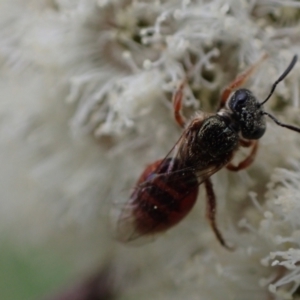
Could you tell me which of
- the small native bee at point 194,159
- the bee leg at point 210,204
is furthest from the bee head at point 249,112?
the bee leg at point 210,204

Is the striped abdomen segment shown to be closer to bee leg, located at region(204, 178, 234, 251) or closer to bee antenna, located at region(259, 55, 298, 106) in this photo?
bee leg, located at region(204, 178, 234, 251)

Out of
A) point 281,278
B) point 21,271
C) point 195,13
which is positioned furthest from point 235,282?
point 21,271

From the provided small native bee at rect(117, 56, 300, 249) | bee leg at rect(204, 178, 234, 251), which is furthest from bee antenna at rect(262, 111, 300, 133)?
bee leg at rect(204, 178, 234, 251)

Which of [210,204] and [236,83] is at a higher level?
[236,83]

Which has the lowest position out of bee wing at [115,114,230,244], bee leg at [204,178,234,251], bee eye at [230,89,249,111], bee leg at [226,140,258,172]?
bee leg at [204,178,234,251]

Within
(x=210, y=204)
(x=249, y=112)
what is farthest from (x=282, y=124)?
(x=210, y=204)

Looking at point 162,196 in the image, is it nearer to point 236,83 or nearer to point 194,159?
point 194,159

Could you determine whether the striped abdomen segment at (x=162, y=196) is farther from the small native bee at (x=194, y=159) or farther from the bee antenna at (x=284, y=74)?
the bee antenna at (x=284, y=74)
